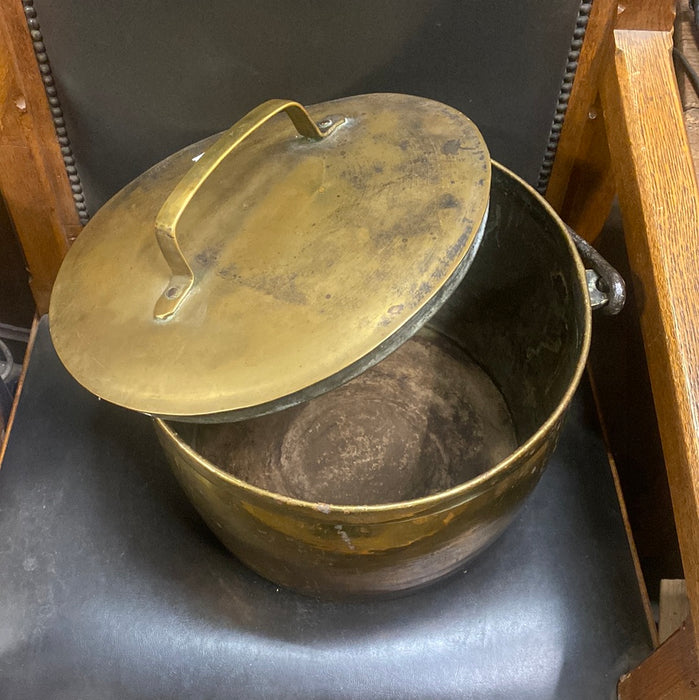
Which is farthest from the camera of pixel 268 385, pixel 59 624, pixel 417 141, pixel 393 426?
pixel 393 426

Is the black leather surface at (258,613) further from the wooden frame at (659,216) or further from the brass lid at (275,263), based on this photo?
the brass lid at (275,263)

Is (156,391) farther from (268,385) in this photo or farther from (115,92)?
(115,92)

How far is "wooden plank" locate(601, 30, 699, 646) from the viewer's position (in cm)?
55

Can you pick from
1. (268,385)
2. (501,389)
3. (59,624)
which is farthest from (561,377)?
(59,624)

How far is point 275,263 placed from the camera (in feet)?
1.79

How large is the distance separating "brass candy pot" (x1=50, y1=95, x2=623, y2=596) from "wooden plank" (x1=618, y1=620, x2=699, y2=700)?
0.16 meters

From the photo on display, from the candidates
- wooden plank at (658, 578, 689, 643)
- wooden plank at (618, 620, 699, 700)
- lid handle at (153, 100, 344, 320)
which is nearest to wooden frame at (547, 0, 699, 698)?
wooden plank at (618, 620, 699, 700)

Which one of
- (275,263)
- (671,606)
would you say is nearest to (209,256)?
(275,263)

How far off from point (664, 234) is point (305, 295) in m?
0.32

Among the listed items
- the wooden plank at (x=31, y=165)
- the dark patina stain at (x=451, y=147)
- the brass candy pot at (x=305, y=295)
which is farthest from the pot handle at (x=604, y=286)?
the wooden plank at (x=31, y=165)

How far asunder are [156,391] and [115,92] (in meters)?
0.42

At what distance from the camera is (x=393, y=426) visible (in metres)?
0.85

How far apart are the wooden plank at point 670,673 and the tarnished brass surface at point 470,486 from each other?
0.16 meters

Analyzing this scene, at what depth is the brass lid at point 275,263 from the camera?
1.64 feet
